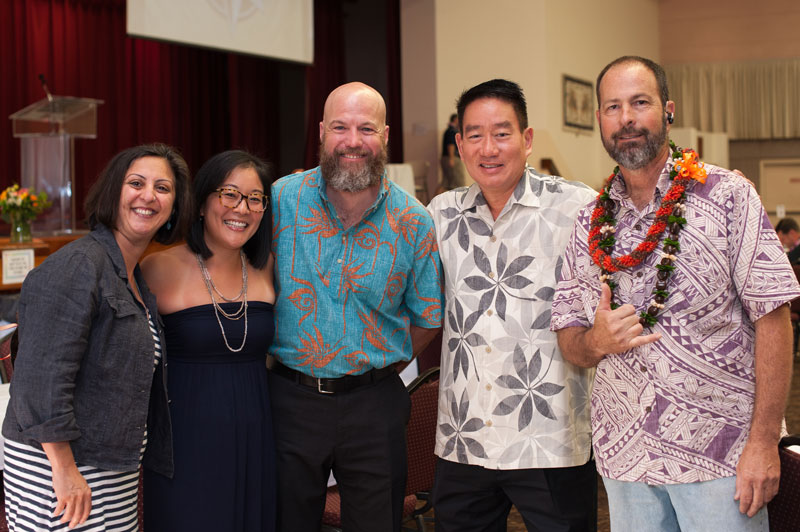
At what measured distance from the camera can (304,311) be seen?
86.4 inches

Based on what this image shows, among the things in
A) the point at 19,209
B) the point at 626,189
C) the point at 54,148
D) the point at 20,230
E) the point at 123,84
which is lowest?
the point at 626,189

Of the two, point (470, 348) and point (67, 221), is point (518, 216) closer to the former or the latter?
point (470, 348)

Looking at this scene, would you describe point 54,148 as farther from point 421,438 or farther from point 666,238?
point 666,238

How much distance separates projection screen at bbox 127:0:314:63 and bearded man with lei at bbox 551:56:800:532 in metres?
6.11

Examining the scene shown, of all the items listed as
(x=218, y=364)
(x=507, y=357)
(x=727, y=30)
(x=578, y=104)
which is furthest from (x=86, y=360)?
(x=727, y=30)

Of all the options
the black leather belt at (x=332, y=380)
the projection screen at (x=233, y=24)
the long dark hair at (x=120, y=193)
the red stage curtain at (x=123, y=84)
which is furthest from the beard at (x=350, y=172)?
the red stage curtain at (x=123, y=84)

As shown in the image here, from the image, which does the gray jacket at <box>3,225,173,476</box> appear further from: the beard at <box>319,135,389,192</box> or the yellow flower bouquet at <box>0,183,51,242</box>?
the yellow flower bouquet at <box>0,183,51,242</box>

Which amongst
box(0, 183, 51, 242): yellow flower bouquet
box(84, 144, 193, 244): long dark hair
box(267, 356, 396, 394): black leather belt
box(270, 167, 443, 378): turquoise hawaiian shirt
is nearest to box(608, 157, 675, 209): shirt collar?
box(270, 167, 443, 378): turquoise hawaiian shirt

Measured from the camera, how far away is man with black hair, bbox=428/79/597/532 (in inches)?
83.0

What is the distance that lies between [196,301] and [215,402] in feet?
0.90

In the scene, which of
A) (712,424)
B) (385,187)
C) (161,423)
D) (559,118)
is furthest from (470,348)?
(559,118)

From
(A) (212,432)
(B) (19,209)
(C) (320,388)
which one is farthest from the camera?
(B) (19,209)

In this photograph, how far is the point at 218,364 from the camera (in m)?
2.10

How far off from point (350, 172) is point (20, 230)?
4721 millimetres
